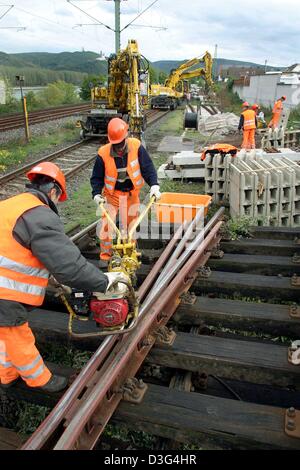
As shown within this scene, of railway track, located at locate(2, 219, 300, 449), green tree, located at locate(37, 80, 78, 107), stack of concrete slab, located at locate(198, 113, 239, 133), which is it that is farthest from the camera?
green tree, located at locate(37, 80, 78, 107)

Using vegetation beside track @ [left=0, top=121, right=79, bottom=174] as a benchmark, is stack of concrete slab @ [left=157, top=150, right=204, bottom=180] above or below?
above

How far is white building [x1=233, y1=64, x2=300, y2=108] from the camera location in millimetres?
28359

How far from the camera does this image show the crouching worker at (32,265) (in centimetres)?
235

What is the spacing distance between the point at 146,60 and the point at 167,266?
38.0 feet

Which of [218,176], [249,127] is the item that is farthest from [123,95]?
[218,176]

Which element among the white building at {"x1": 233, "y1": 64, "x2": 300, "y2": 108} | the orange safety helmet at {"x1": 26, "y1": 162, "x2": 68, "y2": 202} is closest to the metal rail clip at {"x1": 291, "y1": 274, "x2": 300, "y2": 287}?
the orange safety helmet at {"x1": 26, "y1": 162, "x2": 68, "y2": 202}

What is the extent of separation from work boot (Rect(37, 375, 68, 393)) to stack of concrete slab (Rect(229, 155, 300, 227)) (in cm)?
392

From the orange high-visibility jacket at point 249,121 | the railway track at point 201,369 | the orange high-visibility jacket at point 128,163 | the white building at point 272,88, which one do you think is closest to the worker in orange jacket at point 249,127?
the orange high-visibility jacket at point 249,121

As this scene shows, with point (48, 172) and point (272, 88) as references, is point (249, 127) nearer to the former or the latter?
point (48, 172)

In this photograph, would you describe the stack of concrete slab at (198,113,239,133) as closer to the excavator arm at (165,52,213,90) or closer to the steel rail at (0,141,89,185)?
the excavator arm at (165,52,213,90)

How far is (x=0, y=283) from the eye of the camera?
244 centimetres

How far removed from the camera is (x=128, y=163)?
14.8 feet

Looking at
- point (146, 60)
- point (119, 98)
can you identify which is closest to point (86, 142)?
point (119, 98)

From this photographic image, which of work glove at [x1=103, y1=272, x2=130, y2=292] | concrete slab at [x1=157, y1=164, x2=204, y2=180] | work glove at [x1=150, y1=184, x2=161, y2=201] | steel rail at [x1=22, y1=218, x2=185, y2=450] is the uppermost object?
work glove at [x1=150, y1=184, x2=161, y2=201]
